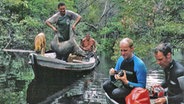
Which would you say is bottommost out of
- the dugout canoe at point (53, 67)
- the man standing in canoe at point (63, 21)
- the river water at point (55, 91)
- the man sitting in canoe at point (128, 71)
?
the river water at point (55, 91)

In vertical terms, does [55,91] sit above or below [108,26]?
below

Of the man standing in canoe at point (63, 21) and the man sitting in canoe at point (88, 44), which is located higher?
the man standing in canoe at point (63, 21)

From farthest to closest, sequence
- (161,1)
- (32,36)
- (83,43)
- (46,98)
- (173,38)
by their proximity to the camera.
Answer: (32,36)
(83,43)
(161,1)
(173,38)
(46,98)

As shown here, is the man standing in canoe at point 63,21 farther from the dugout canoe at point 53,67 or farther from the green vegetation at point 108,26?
the green vegetation at point 108,26

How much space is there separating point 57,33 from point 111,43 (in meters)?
19.7

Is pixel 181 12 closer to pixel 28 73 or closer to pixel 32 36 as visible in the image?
pixel 28 73

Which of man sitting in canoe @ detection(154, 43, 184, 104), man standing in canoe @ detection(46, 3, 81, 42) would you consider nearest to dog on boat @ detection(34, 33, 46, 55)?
man standing in canoe @ detection(46, 3, 81, 42)

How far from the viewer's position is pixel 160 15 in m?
13.0

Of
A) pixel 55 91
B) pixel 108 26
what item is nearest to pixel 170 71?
pixel 55 91

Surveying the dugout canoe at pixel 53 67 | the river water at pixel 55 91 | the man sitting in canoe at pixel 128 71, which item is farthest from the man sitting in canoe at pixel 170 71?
the dugout canoe at pixel 53 67

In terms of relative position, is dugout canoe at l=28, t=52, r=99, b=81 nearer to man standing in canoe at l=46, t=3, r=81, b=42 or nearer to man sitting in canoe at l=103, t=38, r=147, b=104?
man standing in canoe at l=46, t=3, r=81, b=42

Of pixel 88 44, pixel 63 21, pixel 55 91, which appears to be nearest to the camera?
pixel 55 91

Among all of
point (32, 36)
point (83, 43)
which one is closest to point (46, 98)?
point (83, 43)

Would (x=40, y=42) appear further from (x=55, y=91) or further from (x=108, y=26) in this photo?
(x=108, y=26)
